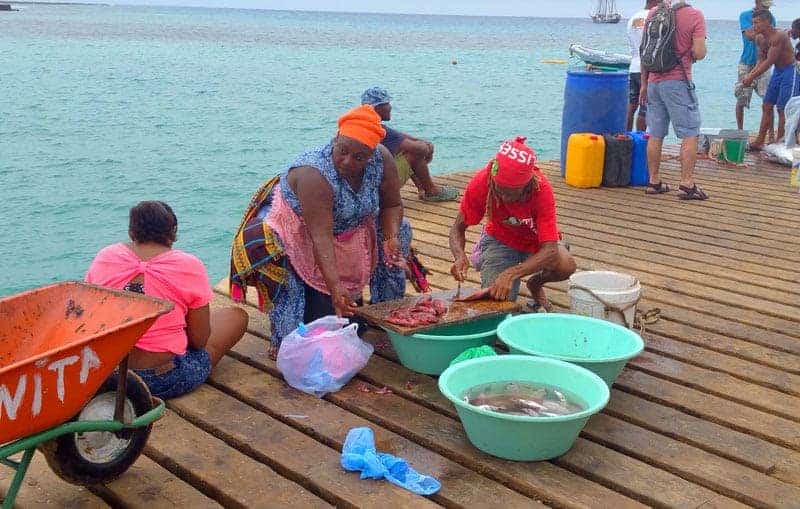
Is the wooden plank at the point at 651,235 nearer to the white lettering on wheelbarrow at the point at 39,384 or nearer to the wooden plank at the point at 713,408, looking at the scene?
the wooden plank at the point at 713,408

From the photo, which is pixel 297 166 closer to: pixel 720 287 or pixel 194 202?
pixel 720 287

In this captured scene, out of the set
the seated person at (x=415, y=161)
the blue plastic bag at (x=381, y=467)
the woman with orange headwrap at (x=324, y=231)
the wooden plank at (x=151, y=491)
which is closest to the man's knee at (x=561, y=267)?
the woman with orange headwrap at (x=324, y=231)

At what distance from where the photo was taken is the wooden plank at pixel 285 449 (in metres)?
2.66

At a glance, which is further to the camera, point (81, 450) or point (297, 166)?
point (297, 166)

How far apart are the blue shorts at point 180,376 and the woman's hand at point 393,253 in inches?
39.6

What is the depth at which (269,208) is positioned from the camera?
3.83 m

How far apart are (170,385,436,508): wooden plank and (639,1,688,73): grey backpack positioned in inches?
172

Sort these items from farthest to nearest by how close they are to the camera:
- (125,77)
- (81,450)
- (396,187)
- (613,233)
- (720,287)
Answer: (125,77) < (613,233) < (720,287) < (396,187) < (81,450)

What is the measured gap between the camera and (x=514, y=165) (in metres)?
3.45

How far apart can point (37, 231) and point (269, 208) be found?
353 inches

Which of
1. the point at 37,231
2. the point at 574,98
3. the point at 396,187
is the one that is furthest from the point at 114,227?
the point at 396,187

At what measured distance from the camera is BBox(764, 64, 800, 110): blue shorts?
8523mm

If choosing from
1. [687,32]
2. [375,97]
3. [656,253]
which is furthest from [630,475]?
[687,32]

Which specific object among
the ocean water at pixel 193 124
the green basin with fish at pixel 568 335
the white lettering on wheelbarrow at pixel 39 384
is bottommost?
the ocean water at pixel 193 124
